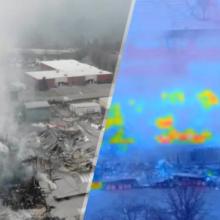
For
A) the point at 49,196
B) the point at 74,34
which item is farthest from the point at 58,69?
the point at 49,196

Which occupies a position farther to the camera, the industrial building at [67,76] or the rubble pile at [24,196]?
the industrial building at [67,76]

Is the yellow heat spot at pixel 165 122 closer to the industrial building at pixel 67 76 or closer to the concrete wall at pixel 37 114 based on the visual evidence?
the concrete wall at pixel 37 114

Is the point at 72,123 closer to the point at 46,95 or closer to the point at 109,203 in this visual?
the point at 46,95

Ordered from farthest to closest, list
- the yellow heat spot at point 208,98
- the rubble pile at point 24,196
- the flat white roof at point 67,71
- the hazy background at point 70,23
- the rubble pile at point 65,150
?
1. the hazy background at point 70,23
2. the flat white roof at point 67,71
3. the rubble pile at point 65,150
4. the rubble pile at point 24,196
5. the yellow heat spot at point 208,98

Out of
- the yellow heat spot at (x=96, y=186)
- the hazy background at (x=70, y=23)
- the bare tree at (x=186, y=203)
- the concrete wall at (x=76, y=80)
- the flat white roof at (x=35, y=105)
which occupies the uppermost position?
the yellow heat spot at (x=96, y=186)

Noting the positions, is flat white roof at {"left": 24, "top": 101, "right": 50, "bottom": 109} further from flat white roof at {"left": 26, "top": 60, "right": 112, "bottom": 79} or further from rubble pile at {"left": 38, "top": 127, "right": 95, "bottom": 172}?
flat white roof at {"left": 26, "top": 60, "right": 112, "bottom": 79}

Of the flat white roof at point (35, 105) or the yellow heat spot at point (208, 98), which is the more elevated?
the yellow heat spot at point (208, 98)

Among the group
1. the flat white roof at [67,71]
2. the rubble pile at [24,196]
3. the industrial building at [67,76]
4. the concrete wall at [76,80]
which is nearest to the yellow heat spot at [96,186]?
the rubble pile at [24,196]
